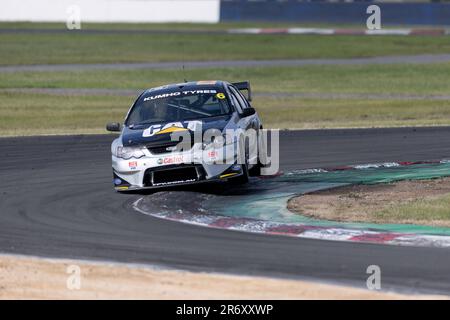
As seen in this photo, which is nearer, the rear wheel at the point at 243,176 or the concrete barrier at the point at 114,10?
the rear wheel at the point at 243,176

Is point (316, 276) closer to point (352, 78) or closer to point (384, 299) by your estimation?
point (384, 299)

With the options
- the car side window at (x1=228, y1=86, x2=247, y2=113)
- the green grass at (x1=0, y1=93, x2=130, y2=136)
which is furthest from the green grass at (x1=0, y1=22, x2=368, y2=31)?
the car side window at (x1=228, y1=86, x2=247, y2=113)

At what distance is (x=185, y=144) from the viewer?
1368cm

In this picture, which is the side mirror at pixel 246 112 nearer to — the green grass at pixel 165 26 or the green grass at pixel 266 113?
the green grass at pixel 266 113

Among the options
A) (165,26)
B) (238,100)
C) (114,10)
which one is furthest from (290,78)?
(114,10)

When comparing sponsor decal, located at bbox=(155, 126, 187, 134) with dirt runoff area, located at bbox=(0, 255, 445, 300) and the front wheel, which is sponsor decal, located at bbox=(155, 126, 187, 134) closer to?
the front wheel

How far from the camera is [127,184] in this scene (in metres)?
13.8

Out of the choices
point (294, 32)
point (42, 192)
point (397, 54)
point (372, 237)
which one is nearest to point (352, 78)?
point (397, 54)

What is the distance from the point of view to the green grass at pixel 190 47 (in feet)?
134

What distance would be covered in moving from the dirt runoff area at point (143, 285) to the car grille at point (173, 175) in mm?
3973

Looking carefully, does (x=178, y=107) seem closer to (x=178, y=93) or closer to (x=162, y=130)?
(x=178, y=93)

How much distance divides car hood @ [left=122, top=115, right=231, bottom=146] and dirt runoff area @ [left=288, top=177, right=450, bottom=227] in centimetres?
155

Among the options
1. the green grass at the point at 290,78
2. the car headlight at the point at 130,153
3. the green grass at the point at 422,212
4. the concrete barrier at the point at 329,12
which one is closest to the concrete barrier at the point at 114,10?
the concrete barrier at the point at 329,12

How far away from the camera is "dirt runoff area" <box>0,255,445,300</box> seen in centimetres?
838
